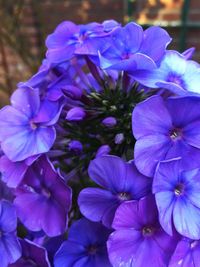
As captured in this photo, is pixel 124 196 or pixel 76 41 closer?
pixel 124 196

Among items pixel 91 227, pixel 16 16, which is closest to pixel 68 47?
pixel 91 227

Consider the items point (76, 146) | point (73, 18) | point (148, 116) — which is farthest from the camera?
point (73, 18)

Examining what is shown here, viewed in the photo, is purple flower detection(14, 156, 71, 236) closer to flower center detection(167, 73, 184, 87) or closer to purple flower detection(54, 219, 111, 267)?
purple flower detection(54, 219, 111, 267)

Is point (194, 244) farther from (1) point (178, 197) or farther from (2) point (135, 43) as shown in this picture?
(2) point (135, 43)

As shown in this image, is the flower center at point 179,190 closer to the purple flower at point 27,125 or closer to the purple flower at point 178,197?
the purple flower at point 178,197

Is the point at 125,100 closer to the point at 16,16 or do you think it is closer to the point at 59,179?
the point at 59,179

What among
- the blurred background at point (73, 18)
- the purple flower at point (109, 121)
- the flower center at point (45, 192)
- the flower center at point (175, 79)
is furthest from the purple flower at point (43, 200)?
the blurred background at point (73, 18)

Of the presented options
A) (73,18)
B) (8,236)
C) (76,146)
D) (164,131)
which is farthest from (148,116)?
(73,18)
